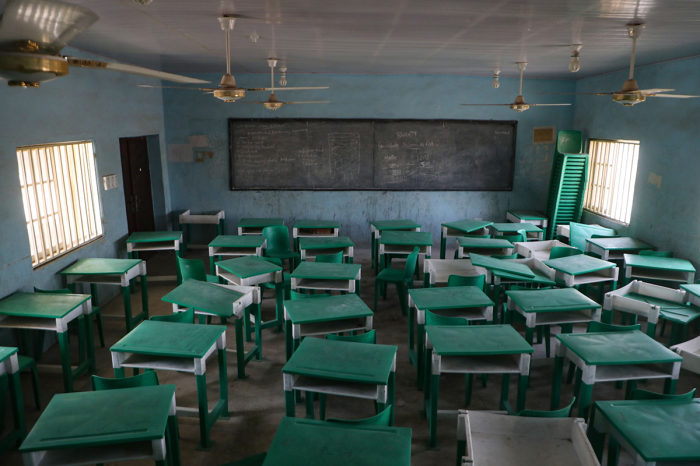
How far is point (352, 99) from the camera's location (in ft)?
29.8

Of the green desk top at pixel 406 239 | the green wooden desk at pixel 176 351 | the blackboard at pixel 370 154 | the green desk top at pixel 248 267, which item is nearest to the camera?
the green wooden desk at pixel 176 351

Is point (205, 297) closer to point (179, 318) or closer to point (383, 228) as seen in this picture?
point (179, 318)

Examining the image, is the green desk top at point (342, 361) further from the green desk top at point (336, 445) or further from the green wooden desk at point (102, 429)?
the green wooden desk at point (102, 429)

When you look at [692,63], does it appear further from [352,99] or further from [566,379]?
[352,99]

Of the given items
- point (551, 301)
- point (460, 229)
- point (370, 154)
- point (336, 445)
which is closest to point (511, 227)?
point (460, 229)

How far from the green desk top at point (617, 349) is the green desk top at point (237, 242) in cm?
407

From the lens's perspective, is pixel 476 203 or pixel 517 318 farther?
pixel 476 203

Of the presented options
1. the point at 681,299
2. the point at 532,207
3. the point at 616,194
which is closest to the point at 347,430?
the point at 681,299

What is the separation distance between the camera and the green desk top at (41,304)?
14.0 ft

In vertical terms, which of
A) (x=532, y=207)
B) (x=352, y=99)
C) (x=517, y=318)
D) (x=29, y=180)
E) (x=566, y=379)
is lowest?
(x=566, y=379)

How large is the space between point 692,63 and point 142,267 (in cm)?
706

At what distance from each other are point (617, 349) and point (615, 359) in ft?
0.59

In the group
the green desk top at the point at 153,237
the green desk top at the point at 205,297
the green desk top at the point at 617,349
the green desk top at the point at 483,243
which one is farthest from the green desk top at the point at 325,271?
the green desk top at the point at 153,237

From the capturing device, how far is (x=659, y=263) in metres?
5.77
